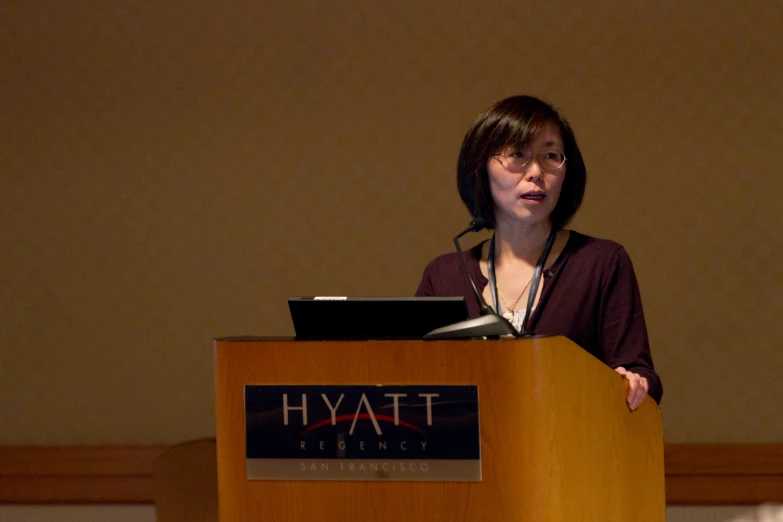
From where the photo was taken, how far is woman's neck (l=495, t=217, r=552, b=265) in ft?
6.80

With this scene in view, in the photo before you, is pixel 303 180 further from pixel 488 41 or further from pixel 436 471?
pixel 436 471

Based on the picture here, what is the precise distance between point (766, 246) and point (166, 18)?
7.48 ft

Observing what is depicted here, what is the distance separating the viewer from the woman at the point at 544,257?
1.97 meters

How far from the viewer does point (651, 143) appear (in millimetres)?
3291

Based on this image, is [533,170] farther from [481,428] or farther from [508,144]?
[481,428]

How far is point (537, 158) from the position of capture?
6.55ft

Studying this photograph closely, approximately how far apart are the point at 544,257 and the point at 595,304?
0.48 ft

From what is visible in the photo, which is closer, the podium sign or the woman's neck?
the podium sign

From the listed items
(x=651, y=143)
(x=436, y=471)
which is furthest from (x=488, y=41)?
(x=436, y=471)

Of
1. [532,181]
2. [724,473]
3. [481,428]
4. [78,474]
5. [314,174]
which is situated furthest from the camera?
[78,474]

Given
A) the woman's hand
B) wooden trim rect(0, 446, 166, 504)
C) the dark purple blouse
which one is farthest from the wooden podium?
wooden trim rect(0, 446, 166, 504)

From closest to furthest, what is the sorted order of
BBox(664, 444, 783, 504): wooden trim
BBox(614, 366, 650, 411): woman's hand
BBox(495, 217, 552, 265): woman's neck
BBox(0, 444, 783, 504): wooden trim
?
BBox(614, 366, 650, 411): woman's hand
BBox(495, 217, 552, 265): woman's neck
BBox(664, 444, 783, 504): wooden trim
BBox(0, 444, 783, 504): wooden trim

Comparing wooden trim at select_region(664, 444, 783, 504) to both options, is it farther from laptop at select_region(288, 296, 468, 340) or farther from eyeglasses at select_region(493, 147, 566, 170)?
laptop at select_region(288, 296, 468, 340)

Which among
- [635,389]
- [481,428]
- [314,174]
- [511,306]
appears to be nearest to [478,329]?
[481,428]
